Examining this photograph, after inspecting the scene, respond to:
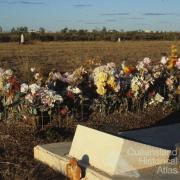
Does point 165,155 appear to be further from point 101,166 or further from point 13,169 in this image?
point 13,169

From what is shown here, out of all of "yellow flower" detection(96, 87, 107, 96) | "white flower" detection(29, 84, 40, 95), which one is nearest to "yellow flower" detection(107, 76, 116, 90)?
"yellow flower" detection(96, 87, 107, 96)

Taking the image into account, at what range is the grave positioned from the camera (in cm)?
487

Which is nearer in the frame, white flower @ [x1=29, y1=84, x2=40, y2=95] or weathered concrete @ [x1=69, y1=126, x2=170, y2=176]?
weathered concrete @ [x1=69, y1=126, x2=170, y2=176]

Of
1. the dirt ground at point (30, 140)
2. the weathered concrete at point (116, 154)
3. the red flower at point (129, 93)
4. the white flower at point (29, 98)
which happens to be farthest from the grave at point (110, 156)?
the red flower at point (129, 93)

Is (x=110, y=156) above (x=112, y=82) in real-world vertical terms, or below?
below

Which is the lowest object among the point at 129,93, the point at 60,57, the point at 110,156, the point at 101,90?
the point at 60,57

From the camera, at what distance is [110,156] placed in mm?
4941

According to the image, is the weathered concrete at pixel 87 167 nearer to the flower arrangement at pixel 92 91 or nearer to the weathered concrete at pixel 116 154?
the weathered concrete at pixel 116 154

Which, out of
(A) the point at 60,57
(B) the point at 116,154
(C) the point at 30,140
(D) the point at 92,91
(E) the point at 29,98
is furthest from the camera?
(A) the point at 60,57

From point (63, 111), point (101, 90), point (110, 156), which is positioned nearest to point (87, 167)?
point (110, 156)

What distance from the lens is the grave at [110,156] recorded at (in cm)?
487

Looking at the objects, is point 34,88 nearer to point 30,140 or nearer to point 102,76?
point 30,140

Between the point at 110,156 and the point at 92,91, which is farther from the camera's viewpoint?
the point at 92,91

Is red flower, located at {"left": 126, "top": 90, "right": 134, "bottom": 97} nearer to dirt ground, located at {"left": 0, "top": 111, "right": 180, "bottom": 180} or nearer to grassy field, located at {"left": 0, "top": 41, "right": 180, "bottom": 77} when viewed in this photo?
dirt ground, located at {"left": 0, "top": 111, "right": 180, "bottom": 180}
